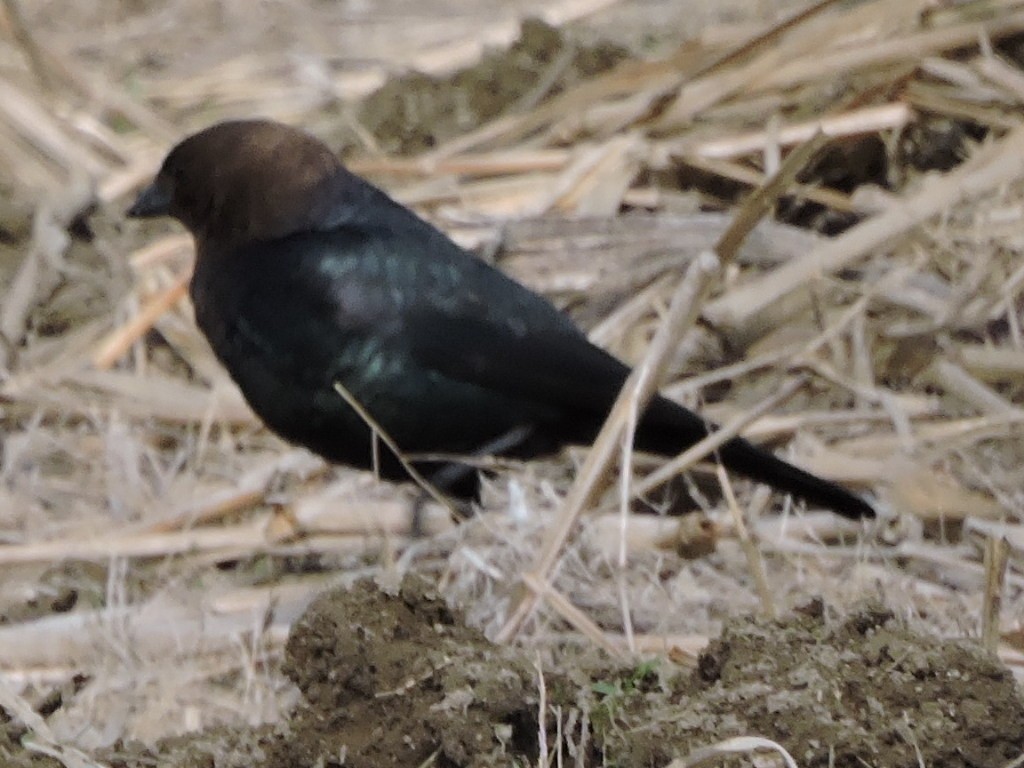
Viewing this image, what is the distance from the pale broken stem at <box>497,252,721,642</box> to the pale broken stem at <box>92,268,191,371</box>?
1.86 meters

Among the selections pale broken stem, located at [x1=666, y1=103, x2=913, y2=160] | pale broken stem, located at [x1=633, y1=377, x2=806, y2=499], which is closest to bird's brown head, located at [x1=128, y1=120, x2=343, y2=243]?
pale broken stem, located at [x1=633, y1=377, x2=806, y2=499]

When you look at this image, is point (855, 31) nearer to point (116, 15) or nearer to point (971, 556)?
point (971, 556)

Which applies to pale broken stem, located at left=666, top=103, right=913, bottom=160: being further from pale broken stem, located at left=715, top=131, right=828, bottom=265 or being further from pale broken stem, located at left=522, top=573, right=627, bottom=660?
pale broken stem, located at left=522, top=573, right=627, bottom=660

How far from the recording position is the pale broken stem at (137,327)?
12.1 feet

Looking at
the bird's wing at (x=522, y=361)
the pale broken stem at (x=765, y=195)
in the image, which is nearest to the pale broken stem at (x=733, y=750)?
the pale broken stem at (x=765, y=195)

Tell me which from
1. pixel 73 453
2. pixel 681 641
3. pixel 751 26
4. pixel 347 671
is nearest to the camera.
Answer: pixel 347 671

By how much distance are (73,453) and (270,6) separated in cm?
334

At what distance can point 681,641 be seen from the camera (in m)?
2.07

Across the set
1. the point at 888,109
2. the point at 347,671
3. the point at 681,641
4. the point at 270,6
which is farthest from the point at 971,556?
the point at 270,6

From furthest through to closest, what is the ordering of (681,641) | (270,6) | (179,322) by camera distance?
(270,6)
(179,322)
(681,641)

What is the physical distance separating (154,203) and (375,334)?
661mm

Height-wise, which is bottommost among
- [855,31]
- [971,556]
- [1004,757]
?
[971,556]

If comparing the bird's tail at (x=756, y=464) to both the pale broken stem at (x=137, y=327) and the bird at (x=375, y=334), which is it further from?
the pale broken stem at (x=137, y=327)

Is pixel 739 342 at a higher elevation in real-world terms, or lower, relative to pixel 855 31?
lower
